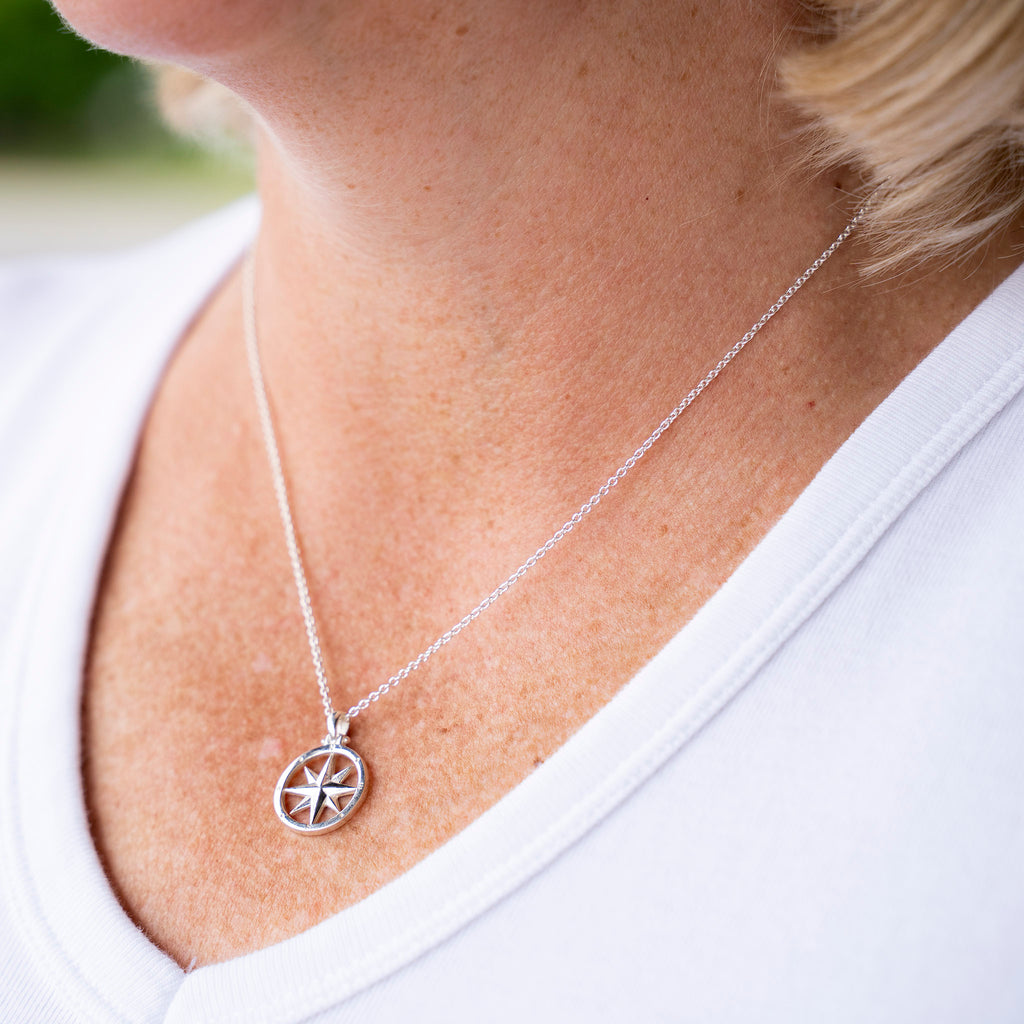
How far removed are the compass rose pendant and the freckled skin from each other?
0.02 m

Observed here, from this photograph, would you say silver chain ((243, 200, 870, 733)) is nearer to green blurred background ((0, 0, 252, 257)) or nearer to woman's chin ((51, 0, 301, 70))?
woman's chin ((51, 0, 301, 70))

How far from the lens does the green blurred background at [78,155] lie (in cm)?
307

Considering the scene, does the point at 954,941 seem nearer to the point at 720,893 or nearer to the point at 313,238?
the point at 720,893

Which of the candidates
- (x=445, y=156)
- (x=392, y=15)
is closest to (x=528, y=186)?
(x=445, y=156)

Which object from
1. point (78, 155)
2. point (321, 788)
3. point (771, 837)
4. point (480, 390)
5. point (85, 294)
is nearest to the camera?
point (771, 837)

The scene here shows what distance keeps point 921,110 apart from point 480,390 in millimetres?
455

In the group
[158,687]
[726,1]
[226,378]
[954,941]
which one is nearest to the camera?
[954,941]

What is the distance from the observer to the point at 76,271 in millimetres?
1583

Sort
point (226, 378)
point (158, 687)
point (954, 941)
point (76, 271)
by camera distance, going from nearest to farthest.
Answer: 1. point (954, 941)
2. point (158, 687)
3. point (226, 378)
4. point (76, 271)

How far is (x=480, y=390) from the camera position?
95 cm

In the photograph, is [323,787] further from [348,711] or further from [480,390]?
[480,390]

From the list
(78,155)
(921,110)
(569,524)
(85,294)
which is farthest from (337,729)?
(78,155)

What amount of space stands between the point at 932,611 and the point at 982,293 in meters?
0.33

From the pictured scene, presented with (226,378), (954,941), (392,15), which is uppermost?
(392,15)
